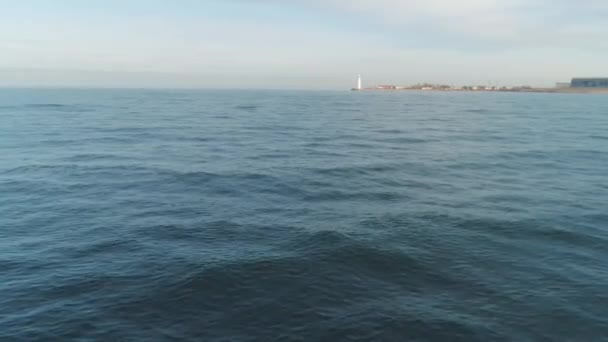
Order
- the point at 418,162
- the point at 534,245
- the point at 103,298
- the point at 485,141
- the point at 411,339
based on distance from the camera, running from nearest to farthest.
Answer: the point at 411,339
the point at 103,298
the point at 534,245
the point at 418,162
the point at 485,141

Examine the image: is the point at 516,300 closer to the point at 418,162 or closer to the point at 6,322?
the point at 6,322

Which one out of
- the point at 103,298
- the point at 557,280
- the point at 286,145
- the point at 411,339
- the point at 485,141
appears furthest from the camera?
the point at 485,141

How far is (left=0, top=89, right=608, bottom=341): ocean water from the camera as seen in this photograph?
2194cm

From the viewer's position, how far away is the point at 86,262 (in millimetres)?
28219

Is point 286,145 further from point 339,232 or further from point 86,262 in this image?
point 86,262

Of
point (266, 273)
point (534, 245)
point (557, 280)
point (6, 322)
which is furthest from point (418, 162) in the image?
point (6, 322)

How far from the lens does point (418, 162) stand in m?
62.3

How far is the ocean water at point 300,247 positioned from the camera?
21938 millimetres

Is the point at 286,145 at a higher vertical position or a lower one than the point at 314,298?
higher

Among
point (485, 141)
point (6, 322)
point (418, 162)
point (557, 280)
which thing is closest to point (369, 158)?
point (418, 162)

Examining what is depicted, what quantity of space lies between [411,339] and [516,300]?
7.72 meters

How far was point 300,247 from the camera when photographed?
31.1 meters

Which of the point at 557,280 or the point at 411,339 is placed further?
the point at 557,280

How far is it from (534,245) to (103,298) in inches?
1168
